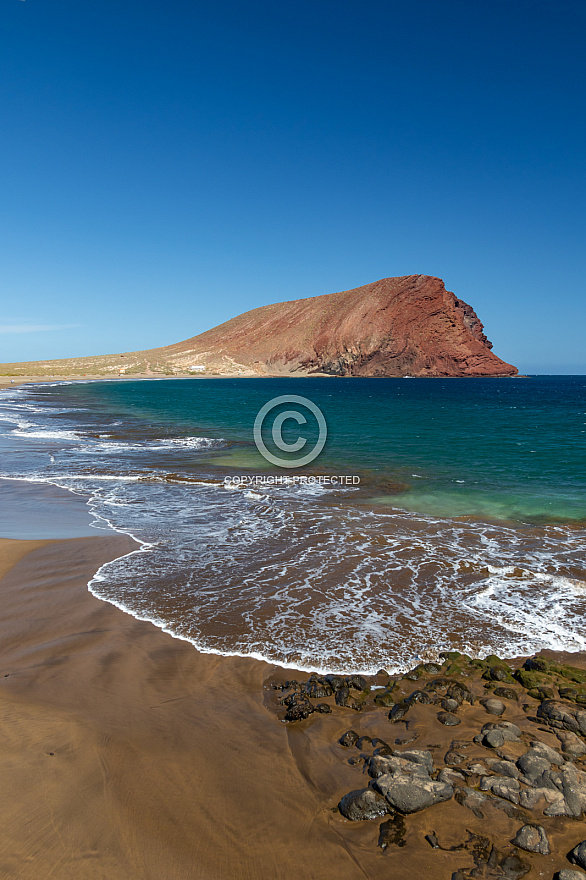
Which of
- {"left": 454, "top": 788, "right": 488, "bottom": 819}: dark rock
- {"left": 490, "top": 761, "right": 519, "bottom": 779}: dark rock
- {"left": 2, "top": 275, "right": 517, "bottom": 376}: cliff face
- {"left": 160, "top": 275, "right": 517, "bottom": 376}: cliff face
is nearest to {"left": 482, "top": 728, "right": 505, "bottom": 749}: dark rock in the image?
{"left": 490, "top": 761, "right": 519, "bottom": 779}: dark rock

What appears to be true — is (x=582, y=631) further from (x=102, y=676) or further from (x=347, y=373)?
(x=347, y=373)

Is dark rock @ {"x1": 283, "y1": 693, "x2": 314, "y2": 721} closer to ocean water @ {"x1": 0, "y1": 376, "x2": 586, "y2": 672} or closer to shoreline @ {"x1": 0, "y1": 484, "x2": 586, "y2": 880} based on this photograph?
shoreline @ {"x1": 0, "y1": 484, "x2": 586, "y2": 880}

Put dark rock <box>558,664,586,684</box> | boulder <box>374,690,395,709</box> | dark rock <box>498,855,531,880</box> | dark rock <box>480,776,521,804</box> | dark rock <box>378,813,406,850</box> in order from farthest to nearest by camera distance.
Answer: dark rock <box>558,664,586,684</box>, boulder <box>374,690,395,709</box>, dark rock <box>480,776,521,804</box>, dark rock <box>378,813,406,850</box>, dark rock <box>498,855,531,880</box>

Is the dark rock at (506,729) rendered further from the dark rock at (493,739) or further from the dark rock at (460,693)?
the dark rock at (460,693)

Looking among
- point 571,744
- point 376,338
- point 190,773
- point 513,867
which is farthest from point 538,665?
point 376,338

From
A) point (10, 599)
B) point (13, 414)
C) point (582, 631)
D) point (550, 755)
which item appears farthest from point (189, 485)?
point (13, 414)

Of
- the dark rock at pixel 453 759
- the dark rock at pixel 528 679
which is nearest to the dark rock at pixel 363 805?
the dark rock at pixel 453 759
